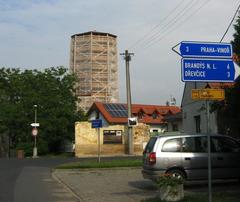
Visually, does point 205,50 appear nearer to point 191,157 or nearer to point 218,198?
point 218,198

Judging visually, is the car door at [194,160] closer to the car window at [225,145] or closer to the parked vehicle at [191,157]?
the parked vehicle at [191,157]

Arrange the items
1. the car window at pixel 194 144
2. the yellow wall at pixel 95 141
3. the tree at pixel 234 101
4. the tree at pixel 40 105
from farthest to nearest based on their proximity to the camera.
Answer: the tree at pixel 40 105 → the yellow wall at pixel 95 141 → the car window at pixel 194 144 → the tree at pixel 234 101

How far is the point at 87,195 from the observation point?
1603 centimetres

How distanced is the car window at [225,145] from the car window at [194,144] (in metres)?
0.36

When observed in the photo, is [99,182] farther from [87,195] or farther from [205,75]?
[205,75]

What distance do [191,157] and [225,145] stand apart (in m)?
1.26

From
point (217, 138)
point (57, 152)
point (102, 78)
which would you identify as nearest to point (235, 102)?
point (217, 138)

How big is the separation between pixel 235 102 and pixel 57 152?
53866mm

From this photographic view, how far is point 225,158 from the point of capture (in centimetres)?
1662

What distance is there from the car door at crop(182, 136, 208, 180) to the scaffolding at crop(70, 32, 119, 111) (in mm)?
89527

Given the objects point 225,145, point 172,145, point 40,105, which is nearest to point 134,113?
point 40,105

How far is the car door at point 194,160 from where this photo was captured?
16375mm

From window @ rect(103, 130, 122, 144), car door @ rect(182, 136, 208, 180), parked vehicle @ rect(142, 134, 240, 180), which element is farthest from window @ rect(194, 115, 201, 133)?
car door @ rect(182, 136, 208, 180)

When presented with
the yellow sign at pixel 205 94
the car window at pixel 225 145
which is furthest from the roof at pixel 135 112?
the yellow sign at pixel 205 94
